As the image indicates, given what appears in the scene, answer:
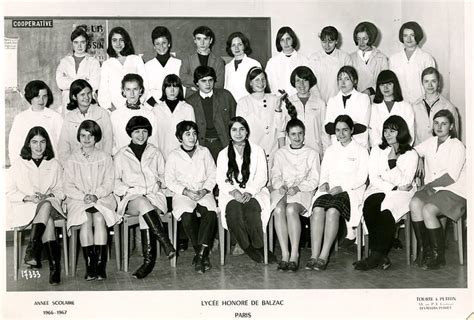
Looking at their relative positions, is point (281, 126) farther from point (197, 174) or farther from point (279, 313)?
point (279, 313)

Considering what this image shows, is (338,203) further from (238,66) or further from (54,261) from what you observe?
(54,261)

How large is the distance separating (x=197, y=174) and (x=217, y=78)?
719 mm

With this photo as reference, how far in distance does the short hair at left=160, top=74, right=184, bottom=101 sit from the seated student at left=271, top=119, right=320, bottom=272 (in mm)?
705

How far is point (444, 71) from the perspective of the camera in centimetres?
385

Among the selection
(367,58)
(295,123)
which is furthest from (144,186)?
(367,58)

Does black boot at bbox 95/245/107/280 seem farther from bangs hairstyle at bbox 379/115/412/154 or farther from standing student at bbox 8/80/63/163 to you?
bangs hairstyle at bbox 379/115/412/154

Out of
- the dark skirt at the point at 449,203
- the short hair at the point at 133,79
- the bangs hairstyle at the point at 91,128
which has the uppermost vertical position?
the short hair at the point at 133,79

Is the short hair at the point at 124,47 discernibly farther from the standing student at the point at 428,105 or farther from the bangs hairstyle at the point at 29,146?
the standing student at the point at 428,105

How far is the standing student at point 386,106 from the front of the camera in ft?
12.4

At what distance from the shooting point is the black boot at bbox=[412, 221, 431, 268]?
3.52 m

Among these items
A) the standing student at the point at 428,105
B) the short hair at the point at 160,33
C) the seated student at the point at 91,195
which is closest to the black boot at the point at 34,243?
the seated student at the point at 91,195

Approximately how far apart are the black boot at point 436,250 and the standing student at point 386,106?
2.01 ft

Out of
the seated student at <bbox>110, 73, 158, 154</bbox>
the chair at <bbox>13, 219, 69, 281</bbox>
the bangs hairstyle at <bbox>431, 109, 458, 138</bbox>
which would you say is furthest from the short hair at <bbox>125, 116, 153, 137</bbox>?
the bangs hairstyle at <bbox>431, 109, 458, 138</bbox>

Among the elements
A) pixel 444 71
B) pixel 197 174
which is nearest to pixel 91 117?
pixel 197 174
